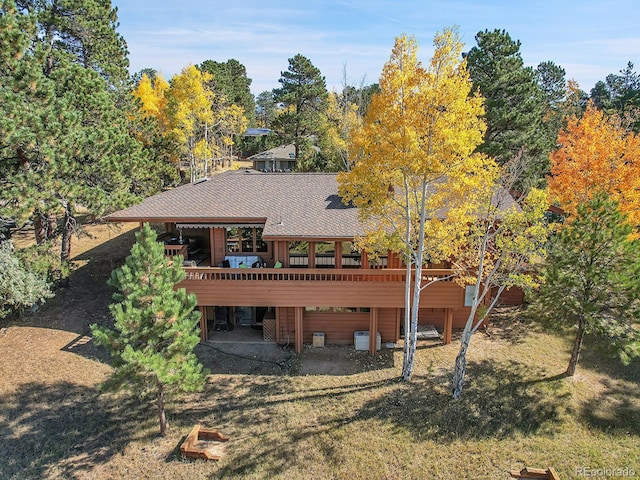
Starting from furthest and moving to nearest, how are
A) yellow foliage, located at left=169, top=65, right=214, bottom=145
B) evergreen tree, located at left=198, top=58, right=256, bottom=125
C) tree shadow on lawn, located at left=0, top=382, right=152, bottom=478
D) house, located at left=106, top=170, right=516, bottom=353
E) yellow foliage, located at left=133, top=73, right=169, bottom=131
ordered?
evergreen tree, located at left=198, top=58, right=256, bottom=125, yellow foliage, located at left=133, top=73, right=169, bottom=131, yellow foliage, located at left=169, top=65, right=214, bottom=145, house, located at left=106, top=170, right=516, bottom=353, tree shadow on lawn, located at left=0, top=382, right=152, bottom=478

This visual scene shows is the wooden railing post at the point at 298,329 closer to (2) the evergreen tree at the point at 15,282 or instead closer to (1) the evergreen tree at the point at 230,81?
(2) the evergreen tree at the point at 15,282

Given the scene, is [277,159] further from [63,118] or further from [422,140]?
[422,140]

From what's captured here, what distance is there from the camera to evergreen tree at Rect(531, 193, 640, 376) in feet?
39.3

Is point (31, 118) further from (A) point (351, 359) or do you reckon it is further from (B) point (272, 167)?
(B) point (272, 167)

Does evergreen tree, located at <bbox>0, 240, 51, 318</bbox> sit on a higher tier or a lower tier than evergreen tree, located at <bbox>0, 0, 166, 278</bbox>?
lower

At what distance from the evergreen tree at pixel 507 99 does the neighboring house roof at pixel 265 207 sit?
487 inches

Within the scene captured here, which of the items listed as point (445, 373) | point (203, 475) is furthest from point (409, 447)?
point (203, 475)

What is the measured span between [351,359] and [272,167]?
127 ft

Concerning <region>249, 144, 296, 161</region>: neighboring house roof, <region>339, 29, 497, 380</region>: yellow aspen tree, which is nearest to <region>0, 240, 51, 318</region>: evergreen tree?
<region>339, 29, 497, 380</region>: yellow aspen tree

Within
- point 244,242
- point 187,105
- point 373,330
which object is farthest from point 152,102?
point 373,330

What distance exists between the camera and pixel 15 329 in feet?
54.4

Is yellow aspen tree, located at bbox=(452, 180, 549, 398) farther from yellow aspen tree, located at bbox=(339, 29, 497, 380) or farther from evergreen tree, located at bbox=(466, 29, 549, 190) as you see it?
evergreen tree, located at bbox=(466, 29, 549, 190)

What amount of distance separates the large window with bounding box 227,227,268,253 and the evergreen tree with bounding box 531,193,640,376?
11.1 m

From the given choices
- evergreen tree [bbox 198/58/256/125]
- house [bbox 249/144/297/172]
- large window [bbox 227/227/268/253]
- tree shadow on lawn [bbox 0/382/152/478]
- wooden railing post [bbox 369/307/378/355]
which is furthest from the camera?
house [bbox 249/144/297/172]
